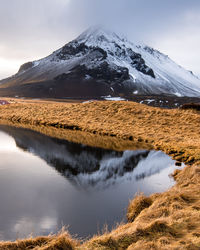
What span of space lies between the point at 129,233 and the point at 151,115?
116 feet

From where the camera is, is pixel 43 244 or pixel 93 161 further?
pixel 93 161

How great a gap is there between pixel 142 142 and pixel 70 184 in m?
15.5

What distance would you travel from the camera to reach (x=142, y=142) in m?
28.8

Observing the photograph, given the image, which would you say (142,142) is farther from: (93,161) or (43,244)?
(43,244)

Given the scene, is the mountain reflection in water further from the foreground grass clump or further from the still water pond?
the foreground grass clump

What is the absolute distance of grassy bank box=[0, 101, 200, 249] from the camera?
24.9 ft

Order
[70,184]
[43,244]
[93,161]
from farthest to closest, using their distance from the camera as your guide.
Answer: [93,161]
[70,184]
[43,244]

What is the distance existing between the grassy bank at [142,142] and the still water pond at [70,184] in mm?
1401

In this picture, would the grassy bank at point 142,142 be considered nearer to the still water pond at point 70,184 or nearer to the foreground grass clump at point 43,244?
the foreground grass clump at point 43,244

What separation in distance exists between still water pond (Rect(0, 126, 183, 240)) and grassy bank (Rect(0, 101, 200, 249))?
1.40 metres

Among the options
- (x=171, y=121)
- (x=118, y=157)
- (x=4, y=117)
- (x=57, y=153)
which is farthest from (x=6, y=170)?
(x=4, y=117)

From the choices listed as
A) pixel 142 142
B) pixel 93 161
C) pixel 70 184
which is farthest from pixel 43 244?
pixel 142 142

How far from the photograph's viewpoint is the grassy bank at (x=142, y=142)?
7582 mm

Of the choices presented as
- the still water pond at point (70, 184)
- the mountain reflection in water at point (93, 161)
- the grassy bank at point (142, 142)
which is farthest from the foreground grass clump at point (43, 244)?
the mountain reflection in water at point (93, 161)
